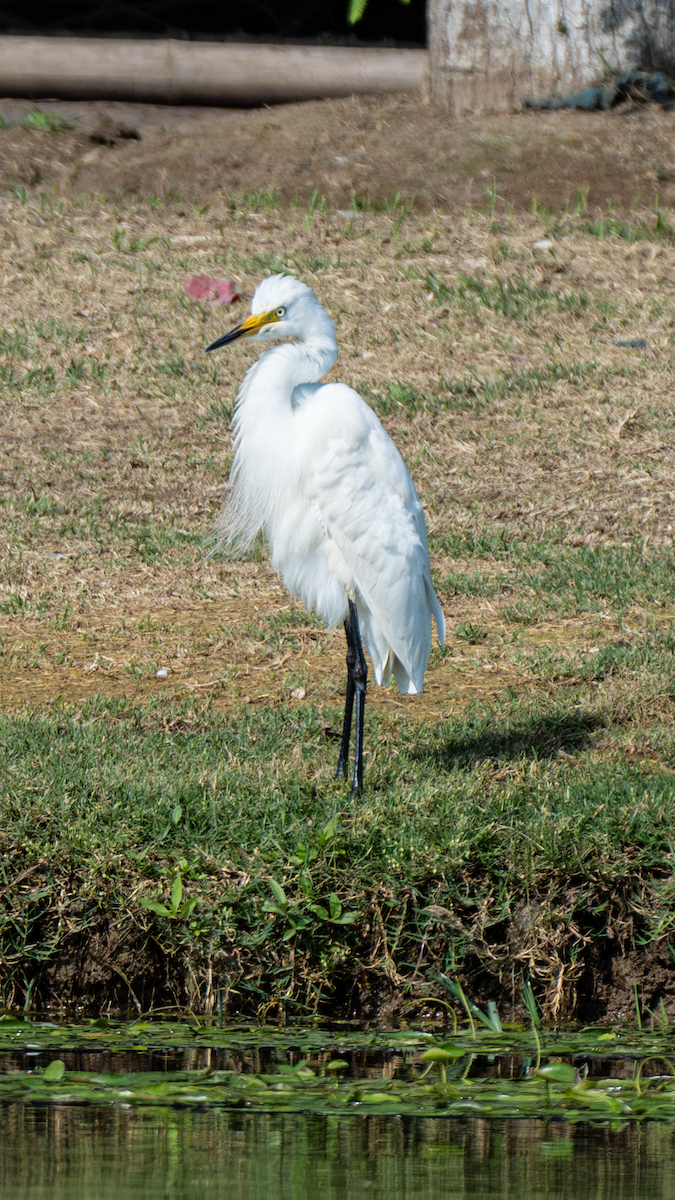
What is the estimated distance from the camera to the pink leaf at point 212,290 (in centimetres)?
966

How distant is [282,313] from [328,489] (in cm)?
60

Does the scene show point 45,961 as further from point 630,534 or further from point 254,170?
point 254,170

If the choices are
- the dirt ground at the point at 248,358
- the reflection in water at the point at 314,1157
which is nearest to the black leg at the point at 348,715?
the dirt ground at the point at 248,358

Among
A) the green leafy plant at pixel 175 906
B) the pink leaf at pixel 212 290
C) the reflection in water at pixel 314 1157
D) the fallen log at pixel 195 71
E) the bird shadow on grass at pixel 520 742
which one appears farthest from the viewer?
the fallen log at pixel 195 71

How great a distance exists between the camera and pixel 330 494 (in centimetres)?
488

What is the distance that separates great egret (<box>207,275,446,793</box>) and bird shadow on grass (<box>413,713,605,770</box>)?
241 mm

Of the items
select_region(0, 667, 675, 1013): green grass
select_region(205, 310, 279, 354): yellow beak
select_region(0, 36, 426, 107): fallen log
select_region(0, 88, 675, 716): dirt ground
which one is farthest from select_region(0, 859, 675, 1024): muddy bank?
select_region(0, 36, 426, 107): fallen log

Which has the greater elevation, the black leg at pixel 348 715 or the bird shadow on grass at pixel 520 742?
the black leg at pixel 348 715

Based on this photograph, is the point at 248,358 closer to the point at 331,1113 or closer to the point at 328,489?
the point at 328,489

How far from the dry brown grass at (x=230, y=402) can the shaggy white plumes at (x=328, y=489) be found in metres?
0.68

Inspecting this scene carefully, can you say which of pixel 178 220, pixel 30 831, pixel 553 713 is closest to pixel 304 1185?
pixel 30 831

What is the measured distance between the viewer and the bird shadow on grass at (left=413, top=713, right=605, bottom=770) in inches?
189

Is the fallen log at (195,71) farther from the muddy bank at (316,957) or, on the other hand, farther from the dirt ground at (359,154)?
the muddy bank at (316,957)

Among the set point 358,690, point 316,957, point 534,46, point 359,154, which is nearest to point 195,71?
point 359,154
